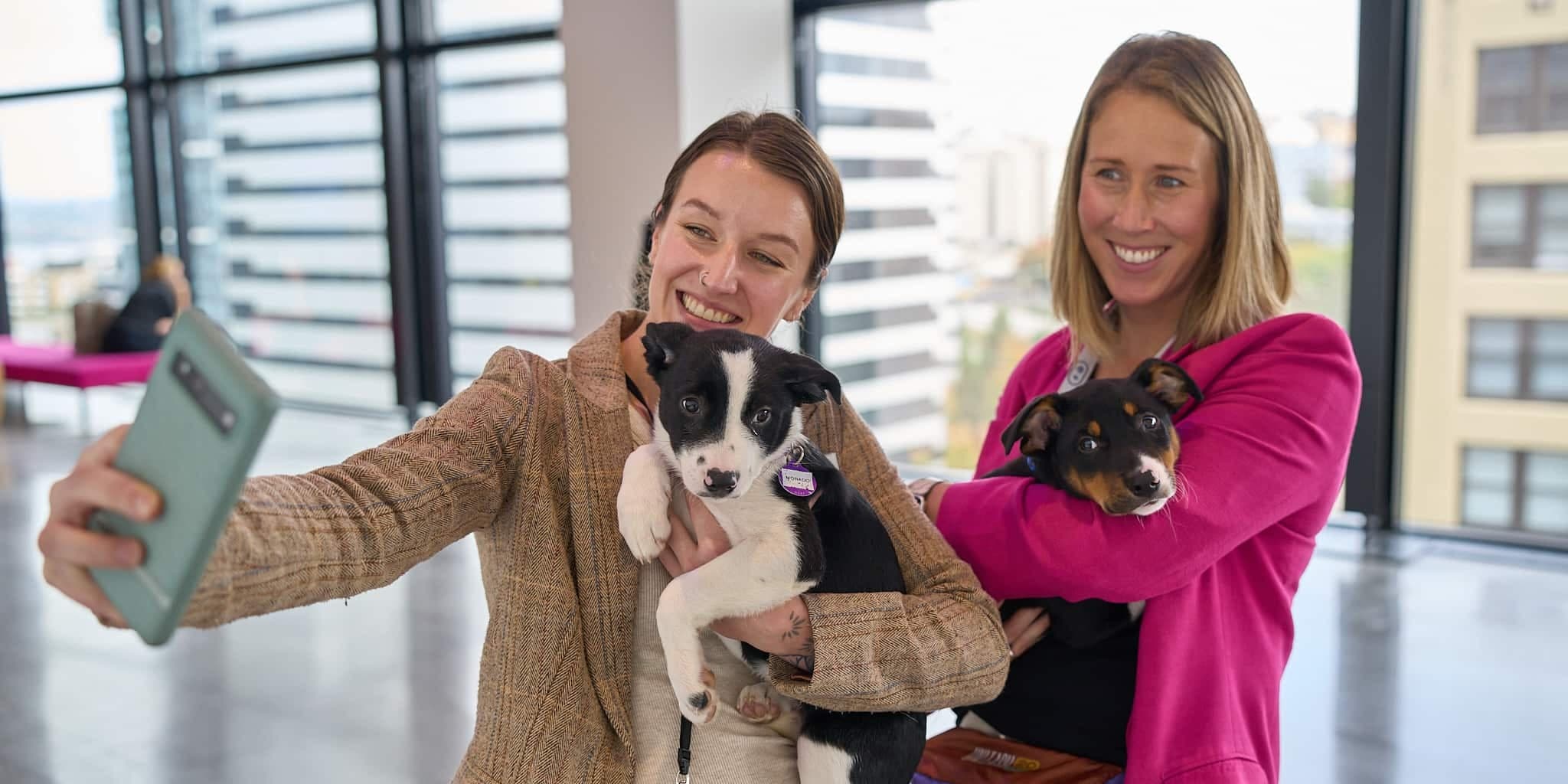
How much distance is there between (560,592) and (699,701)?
8.2 inches

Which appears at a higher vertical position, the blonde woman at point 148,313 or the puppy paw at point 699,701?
the puppy paw at point 699,701

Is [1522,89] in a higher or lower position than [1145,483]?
higher

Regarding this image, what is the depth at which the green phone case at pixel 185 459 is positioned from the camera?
0.85 metres

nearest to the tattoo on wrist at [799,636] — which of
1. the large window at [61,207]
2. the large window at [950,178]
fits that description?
the large window at [950,178]

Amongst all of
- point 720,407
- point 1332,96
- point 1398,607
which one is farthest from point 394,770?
point 1332,96

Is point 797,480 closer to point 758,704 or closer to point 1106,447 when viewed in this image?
point 758,704

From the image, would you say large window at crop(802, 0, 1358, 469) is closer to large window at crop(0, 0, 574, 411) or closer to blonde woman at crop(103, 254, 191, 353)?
large window at crop(0, 0, 574, 411)

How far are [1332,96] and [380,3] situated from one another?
6.27 m

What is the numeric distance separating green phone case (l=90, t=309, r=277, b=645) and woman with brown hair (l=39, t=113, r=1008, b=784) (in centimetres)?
30

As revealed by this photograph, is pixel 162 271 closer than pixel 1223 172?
No

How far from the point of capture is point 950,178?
6.74 m

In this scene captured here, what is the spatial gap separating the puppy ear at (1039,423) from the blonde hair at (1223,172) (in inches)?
10.0

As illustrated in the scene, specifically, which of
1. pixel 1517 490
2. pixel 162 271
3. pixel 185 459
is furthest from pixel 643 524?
pixel 162 271

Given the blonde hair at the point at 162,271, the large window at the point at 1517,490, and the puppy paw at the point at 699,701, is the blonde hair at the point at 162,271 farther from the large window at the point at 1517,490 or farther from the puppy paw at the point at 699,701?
the puppy paw at the point at 699,701
